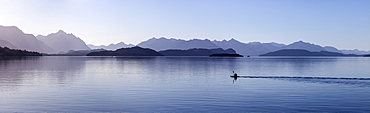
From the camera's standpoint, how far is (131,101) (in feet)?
118

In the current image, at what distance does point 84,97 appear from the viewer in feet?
129

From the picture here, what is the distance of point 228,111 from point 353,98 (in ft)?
61.0

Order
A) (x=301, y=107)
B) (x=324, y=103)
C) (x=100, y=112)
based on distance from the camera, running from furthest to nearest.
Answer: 1. (x=324, y=103)
2. (x=301, y=107)
3. (x=100, y=112)

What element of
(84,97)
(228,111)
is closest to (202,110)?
(228,111)

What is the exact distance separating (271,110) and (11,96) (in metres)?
32.0

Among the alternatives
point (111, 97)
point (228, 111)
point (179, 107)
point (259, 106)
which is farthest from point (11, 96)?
point (259, 106)

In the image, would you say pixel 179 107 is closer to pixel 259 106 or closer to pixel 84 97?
pixel 259 106

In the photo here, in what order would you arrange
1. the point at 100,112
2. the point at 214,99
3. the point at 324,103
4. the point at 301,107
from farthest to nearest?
the point at 214,99 → the point at 324,103 → the point at 301,107 → the point at 100,112

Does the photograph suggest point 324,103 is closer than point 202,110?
No

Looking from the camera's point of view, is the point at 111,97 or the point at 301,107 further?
the point at 111,97

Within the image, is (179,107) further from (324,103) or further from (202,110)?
(324,103)

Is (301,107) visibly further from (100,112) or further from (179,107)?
(100,112)

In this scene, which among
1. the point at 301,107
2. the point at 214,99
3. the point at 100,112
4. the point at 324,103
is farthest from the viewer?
the point at 214,99

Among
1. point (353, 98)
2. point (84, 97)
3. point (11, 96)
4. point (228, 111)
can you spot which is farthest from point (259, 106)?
point (11, 96)
